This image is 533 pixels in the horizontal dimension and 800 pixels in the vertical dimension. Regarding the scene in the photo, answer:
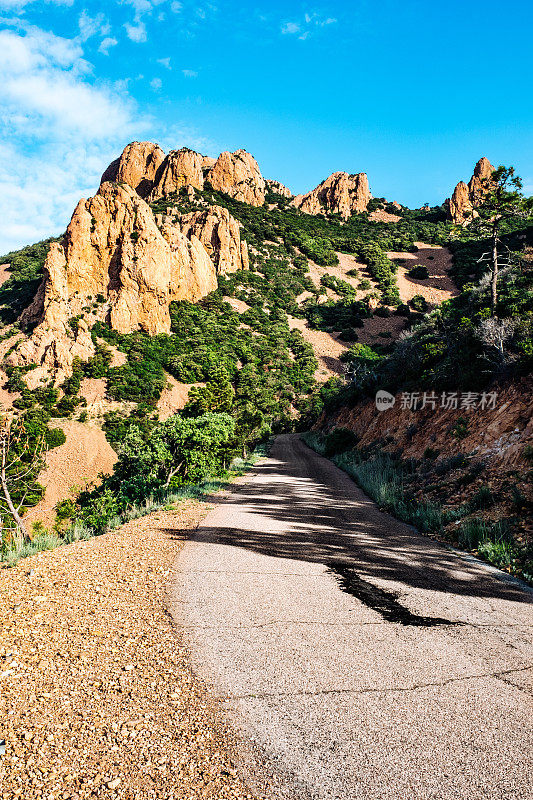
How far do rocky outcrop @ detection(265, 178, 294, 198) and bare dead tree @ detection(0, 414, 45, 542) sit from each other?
109514 millimetres

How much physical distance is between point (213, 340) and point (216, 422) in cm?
4294

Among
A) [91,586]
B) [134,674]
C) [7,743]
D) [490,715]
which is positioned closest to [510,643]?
[490,715]

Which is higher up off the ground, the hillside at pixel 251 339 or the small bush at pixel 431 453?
the hillside at pixel 251 339

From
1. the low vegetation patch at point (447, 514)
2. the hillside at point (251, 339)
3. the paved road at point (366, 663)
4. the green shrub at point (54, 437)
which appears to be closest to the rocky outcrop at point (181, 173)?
the hillside at point (251, 339)

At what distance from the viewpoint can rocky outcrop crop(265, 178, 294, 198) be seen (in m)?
118

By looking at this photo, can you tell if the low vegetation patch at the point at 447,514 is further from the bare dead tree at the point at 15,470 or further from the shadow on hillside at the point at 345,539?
the bare dead tree at the point at 15,470

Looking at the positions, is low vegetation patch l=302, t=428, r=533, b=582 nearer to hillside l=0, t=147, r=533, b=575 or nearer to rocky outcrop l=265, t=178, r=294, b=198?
hillside l=0, t=147, r=533, b=575

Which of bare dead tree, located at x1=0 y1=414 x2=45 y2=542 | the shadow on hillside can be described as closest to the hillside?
bare dead tree, located at x1=0 y1=414 x2=45 y2=542

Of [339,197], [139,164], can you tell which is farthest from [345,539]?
[339,197]

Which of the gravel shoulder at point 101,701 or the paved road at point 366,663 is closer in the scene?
the gravel shoulder at point 101,701

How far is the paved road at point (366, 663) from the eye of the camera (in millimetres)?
2086

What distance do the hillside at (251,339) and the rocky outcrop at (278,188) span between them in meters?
1.26

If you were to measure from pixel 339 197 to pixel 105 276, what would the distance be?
85.5 metres

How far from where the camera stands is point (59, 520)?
928 inches
